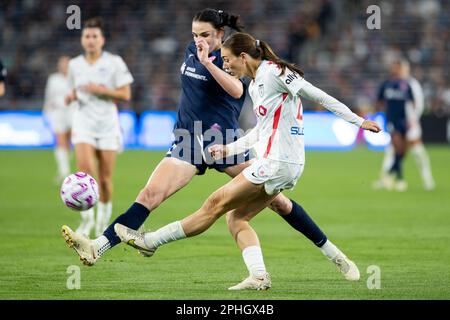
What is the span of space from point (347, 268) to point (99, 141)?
439 centimetres

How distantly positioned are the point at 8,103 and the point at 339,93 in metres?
11.5

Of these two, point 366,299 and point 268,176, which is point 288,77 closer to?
point 268,176

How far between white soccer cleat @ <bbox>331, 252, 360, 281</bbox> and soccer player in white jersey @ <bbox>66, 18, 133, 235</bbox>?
408 cm

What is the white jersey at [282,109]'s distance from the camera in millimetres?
7969

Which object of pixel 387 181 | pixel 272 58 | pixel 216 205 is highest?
pixel 272 58

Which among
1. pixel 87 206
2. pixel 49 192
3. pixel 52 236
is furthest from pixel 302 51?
pixel 87 206

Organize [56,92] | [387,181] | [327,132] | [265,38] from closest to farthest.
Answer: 1. [387,181]
2. [56,92]
3. [327,132]
4. [265,38]

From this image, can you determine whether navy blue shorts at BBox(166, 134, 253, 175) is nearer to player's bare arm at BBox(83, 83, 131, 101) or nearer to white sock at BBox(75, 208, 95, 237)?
player's bare arm at BBox(83, 83, 131, 101)

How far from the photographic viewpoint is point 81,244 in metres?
8.37

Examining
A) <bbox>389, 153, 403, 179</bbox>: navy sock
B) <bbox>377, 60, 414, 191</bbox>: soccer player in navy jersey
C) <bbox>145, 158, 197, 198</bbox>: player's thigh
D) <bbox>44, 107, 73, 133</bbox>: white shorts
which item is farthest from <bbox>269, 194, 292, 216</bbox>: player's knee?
<bbox>44, 107, 73, 133</bbox>: white shorts

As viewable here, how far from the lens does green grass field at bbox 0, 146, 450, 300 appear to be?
27.0 ft

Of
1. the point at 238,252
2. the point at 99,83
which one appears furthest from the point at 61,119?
the point at 238,252

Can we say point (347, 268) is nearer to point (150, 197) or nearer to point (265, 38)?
point (150, 197)

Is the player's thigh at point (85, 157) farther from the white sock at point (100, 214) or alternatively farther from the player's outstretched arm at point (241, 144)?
the player's outstretched arm at point (241, 144)
